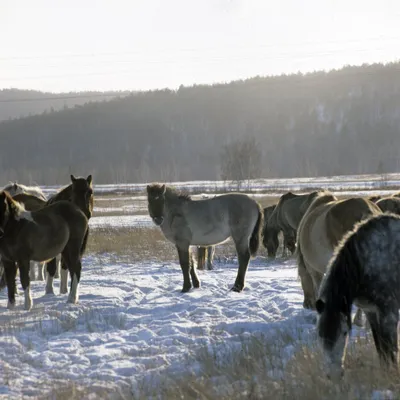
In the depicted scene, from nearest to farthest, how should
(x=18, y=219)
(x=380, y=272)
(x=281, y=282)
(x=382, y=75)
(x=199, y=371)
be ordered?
(x=380, y=272)
(x=199, y=371)
(x=18, y=219)
(x=281, y=282)
(x=382, y=75)

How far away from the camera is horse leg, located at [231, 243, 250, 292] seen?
10.7 m

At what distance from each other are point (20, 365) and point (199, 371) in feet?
6.61

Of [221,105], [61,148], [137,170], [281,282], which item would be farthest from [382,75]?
[281,282]

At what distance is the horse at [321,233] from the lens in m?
7.74

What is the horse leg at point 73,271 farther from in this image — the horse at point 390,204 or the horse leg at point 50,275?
the horse at point 390,204

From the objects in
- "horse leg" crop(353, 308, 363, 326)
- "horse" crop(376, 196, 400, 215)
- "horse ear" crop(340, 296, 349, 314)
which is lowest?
"horse leg" crop(353, 308, 363, 326)

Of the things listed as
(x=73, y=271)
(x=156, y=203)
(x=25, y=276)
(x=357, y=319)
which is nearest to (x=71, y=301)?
(x=73, y=271)

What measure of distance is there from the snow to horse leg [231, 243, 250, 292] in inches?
8.6

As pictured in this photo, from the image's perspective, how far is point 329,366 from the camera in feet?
15.6

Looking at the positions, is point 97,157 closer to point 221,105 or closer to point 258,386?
point 221,105

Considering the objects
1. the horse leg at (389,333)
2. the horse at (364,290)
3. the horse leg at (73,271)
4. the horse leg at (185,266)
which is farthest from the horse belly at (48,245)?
the horse leg at (389,333)

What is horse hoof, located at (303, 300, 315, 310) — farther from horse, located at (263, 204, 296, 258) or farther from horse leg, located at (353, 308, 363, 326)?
horse, located at (263, 204, 296, 258)

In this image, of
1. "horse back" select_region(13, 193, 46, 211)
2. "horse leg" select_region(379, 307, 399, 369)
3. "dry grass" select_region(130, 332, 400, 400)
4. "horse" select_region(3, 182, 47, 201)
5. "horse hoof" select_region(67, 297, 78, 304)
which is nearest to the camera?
"dry grass" select_region(130, 332, 400, 400)

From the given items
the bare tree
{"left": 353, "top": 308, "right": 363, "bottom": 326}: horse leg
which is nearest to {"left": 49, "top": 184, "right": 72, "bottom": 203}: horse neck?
{"left": 353, "top": 308, "right": 363, "bottom": 326}: horse leg
